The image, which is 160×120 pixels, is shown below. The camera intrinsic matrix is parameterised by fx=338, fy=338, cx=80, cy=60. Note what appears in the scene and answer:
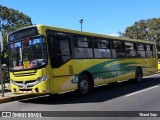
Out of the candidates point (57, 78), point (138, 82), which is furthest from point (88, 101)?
point (138, 82)

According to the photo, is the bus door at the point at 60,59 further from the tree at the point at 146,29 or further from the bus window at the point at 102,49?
the tree at the point at 146,29

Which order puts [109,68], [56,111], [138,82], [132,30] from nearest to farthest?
[56,111] → [109,68] → [138,82] → [132,30]

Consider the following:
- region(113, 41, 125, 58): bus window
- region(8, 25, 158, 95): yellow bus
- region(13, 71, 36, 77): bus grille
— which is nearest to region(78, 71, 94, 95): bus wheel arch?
region(8, 25, 158, 95): yellow bus

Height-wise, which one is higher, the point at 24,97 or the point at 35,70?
the point at 35,70

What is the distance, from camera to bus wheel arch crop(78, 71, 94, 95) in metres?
14.9

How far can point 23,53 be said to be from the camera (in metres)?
13.7

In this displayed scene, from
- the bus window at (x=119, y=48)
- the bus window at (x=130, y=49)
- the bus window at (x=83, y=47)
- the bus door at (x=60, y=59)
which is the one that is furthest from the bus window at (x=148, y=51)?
the bus door at (x=60, y=59)

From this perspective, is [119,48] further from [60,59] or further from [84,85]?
[60,59]

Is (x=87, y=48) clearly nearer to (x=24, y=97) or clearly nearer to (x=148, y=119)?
(x=24, y=97)

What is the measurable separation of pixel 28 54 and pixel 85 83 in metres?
3.19

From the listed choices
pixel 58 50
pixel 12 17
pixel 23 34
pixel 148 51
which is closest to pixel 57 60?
pixel 58 50

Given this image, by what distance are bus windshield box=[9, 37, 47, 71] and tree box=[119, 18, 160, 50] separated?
207 feet

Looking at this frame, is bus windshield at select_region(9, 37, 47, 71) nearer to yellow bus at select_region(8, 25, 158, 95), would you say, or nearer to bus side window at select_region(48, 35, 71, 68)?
yellow bus at select_region(8, 25, 158, 95)

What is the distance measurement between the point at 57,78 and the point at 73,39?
7.58 feet
